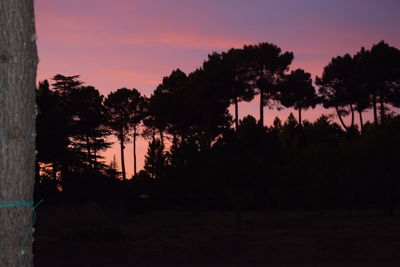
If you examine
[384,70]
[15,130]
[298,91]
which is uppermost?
[384,70]

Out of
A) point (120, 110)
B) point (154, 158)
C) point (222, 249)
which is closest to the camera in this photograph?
point (222, 249)

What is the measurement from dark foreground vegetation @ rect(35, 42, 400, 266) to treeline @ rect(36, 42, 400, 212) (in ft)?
0.44

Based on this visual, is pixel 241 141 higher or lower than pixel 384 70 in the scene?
lower

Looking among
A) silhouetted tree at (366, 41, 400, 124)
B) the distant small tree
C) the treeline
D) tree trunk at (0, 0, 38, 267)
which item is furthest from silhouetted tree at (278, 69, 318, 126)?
tree trunk at (0, 0, 38, 267)

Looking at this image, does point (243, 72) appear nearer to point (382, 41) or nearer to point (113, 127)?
point (382, 41)

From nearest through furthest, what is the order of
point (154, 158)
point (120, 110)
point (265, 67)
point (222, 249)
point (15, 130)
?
point (15, 130) < point (222, 249) < point (265, 67) < point (154, 158) < point (120, 110)

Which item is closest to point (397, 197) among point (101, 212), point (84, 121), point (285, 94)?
point (285, 94)

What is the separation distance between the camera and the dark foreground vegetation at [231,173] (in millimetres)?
23906

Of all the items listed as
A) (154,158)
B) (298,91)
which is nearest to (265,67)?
(298,91)

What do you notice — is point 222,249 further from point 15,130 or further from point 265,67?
point 265,67

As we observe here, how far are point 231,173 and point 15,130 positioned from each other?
99.3 feet

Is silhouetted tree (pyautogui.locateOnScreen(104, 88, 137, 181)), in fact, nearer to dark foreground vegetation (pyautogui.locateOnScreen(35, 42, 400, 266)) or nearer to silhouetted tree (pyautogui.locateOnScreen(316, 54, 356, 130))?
dark foreground vegetation (pyautogui.locateOnScreen(35, 42, 400, 266))

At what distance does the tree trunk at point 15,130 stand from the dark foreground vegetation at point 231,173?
17.6 metres

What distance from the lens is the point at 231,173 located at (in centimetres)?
3378
